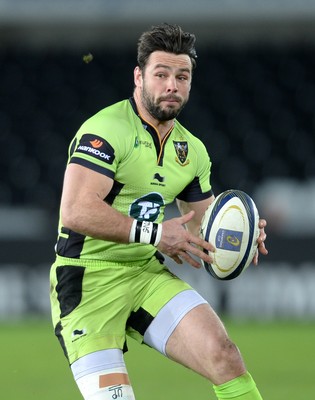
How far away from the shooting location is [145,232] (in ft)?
16.3

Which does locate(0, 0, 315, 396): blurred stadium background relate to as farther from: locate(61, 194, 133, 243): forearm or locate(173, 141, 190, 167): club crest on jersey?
locate(61, 194, 133, 243): forearm

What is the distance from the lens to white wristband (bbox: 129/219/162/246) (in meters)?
4.95

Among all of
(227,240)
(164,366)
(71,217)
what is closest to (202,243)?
(227,240)

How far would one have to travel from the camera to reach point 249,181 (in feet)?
53.3

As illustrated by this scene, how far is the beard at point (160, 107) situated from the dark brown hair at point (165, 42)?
0.17 meters

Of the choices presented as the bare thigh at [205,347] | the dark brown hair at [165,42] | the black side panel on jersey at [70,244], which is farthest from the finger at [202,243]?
the dark brown hair at [165,42]

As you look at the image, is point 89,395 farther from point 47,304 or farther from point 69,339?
point 47,304

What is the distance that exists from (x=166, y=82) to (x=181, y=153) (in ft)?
1.45

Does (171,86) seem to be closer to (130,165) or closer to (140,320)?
(130,165)

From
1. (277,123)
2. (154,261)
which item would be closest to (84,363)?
(154,261)

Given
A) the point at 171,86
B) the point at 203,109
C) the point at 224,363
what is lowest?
the point at 224,363

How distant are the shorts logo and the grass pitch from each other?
10.2 feet

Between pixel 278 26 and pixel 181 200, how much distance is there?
12.9 metres

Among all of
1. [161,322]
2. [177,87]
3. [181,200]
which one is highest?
[177,87]
